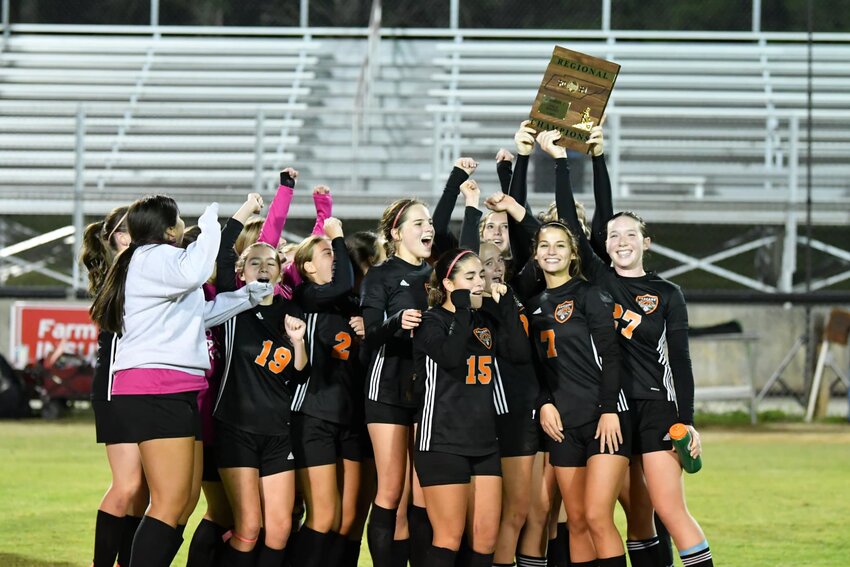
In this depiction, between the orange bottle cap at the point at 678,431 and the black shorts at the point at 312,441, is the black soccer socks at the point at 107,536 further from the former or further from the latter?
the orange bottle cap at the point at 678,431

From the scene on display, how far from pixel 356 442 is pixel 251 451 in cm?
60

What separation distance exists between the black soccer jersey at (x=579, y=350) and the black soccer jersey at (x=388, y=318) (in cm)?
58

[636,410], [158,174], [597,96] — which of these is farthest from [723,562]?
[158,174]

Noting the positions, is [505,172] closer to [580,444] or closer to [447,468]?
[580,444]

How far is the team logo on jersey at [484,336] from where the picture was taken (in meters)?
5.60

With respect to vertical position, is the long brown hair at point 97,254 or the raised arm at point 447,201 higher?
the raised arm at point 447,201

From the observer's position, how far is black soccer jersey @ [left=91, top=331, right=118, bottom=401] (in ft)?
19.0

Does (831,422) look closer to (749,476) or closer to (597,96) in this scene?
(749,476)

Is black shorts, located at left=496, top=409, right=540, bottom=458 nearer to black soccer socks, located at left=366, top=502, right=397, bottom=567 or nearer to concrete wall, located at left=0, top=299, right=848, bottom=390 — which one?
black soccer socks, located at left=366, top=502, right=397, bottom=567

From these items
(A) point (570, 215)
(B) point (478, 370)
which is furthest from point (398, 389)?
(A) point (570, 215)

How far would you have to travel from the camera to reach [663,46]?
2203 centimetres

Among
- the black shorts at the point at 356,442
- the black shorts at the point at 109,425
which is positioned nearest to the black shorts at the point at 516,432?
the black shorts at the point at 356,442

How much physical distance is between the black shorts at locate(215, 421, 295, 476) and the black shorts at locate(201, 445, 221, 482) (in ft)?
0.43

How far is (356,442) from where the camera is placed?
6.04m
